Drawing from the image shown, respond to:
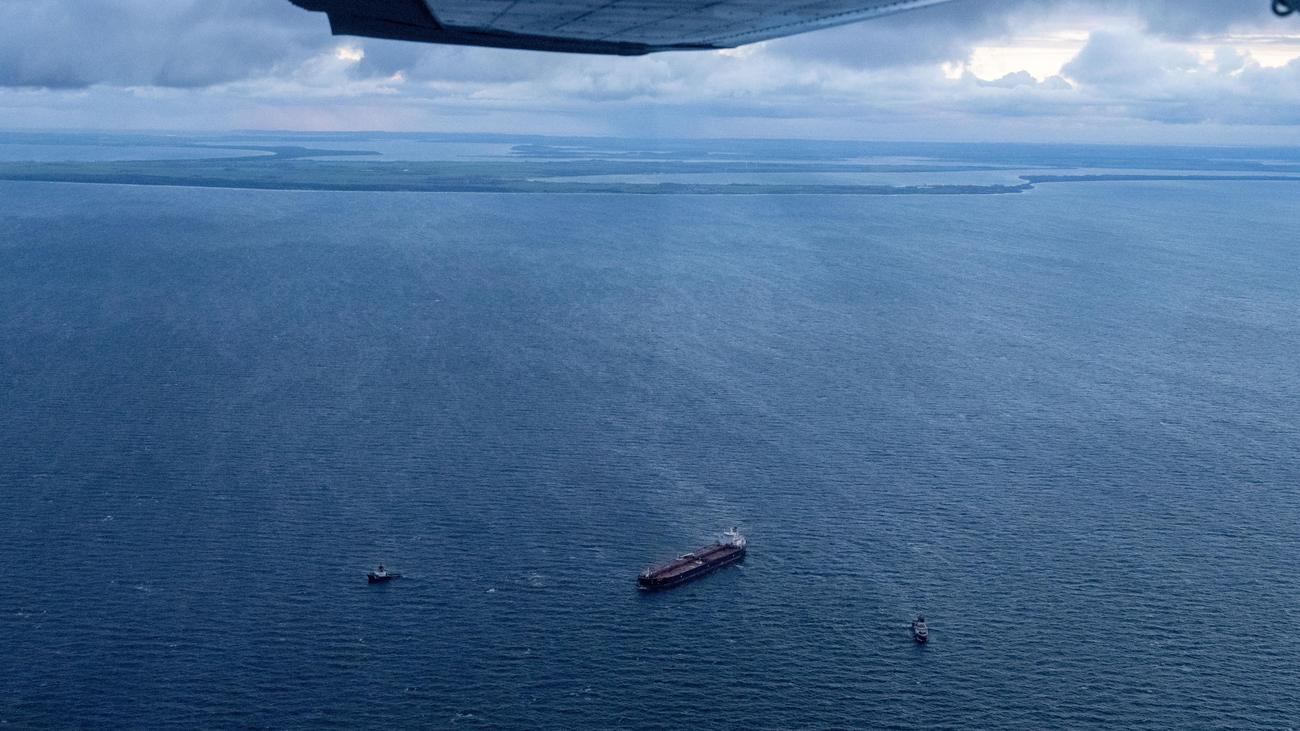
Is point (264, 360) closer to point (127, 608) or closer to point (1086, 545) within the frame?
point (127, 608)

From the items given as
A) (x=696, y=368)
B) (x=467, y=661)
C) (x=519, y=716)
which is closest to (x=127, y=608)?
(x=467, y=661)

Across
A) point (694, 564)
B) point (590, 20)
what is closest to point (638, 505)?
point (694, 564)

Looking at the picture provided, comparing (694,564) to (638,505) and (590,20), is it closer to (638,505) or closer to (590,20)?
(638,505)

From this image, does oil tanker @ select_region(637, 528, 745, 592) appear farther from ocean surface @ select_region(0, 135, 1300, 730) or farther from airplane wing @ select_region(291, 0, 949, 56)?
airplane wing @ select_region(291, 0, 949, 56)

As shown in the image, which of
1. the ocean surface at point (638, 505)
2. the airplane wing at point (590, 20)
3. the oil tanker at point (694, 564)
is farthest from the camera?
the oil tanker at point (694, 564)

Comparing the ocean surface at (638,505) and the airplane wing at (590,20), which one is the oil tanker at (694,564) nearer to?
the ocean surface at (638,505)

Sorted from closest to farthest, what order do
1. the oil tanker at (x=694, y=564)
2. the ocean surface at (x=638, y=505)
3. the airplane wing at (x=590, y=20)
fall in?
the airplane wing at (x=590, y=20), the ocean surface at (x=638, y=505), the oil tanker at (x=694, y=564)

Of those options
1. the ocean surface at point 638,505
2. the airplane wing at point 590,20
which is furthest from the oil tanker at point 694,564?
the airplane wing at point 590,20
